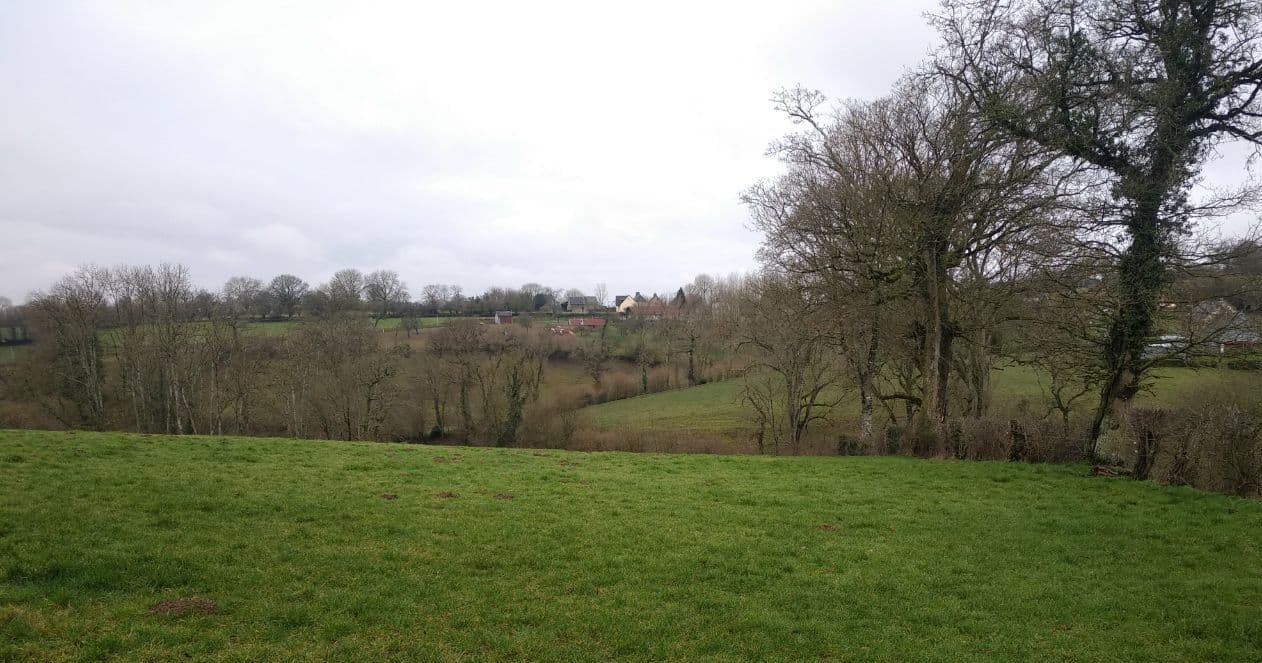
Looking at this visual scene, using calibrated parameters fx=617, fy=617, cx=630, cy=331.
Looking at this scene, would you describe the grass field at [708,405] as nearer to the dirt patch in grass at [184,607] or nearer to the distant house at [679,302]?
the distant house at [679,302]

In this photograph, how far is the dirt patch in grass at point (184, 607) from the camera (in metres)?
5.88

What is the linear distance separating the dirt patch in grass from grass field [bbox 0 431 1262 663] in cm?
3

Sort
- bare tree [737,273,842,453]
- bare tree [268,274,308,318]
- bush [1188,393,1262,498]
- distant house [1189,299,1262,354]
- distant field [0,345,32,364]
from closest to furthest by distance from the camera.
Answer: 1. bush [1188,393,1262,498]
2. distant house [1189,299,1262,354]
3. bare tree [737,273,842,453]
4. distant field [0,345,32,364]
5. bare tree [268,274,308,318]

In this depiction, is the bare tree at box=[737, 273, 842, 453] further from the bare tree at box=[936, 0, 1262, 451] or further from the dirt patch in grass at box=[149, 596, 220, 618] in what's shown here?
the dirt patch in grass at box=[149, 596, 220, 618]

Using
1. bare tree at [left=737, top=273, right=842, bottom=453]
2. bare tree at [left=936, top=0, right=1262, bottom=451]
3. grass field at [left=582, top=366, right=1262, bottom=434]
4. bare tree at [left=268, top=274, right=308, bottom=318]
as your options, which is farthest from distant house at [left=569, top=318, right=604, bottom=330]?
bare tree at [left=936, top=0, right=1262, bottom=451]

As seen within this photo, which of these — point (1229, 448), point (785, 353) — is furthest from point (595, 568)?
point (785, 353)

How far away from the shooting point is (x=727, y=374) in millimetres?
52688

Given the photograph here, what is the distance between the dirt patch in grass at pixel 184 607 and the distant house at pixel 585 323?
61100 millimetres

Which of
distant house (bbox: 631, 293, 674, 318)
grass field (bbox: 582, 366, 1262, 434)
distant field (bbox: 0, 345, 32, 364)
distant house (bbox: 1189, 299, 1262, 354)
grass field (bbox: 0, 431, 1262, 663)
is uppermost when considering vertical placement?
distant house (bbox: 631, 293, 674, 318)

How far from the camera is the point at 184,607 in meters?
5.98

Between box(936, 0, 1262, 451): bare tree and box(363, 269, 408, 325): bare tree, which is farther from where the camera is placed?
box(363, 269, 408, 325): bare tree

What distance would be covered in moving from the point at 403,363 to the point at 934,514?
39362 mm

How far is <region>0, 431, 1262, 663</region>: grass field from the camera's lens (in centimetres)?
579

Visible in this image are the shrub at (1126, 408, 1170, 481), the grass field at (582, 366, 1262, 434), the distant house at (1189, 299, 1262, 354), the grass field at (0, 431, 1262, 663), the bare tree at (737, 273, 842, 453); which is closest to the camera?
the grass field at (0, 431, 1262, 663)
